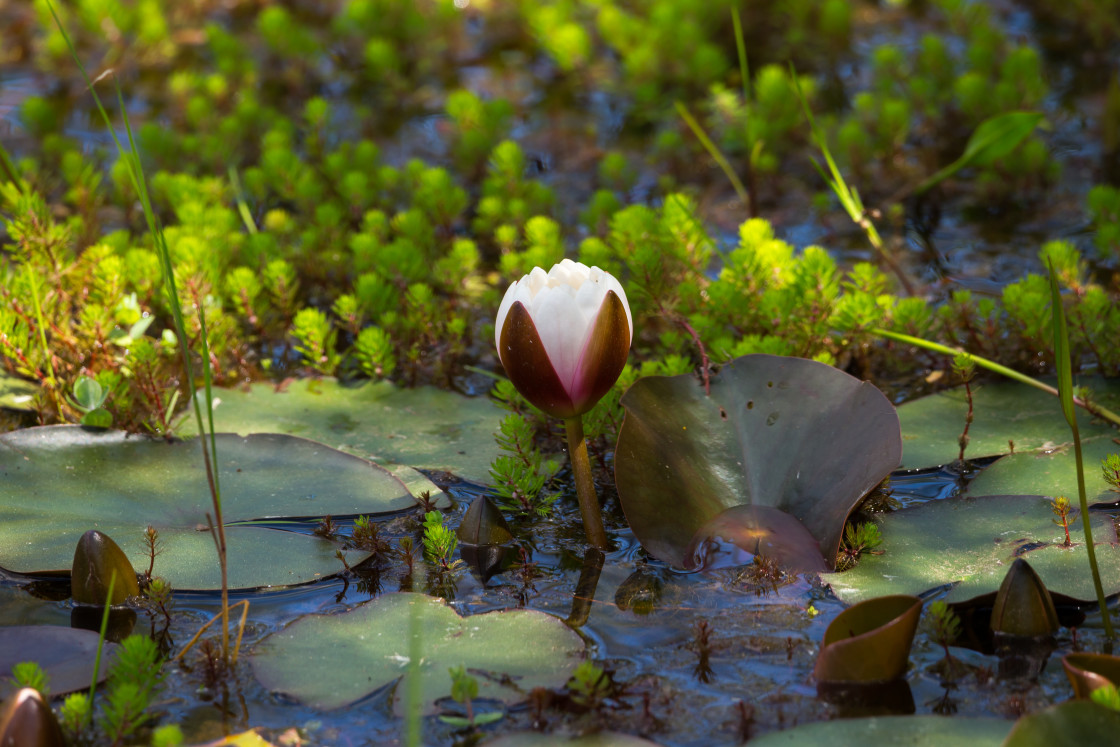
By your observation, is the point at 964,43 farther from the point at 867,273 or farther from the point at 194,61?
the point at 194,61

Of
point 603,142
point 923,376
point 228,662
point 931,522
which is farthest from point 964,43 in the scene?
point 228,662

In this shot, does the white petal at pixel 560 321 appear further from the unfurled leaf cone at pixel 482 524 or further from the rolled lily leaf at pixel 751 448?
the unfurled leaf cone at pixel 482 524

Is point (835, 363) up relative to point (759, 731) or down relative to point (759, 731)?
up

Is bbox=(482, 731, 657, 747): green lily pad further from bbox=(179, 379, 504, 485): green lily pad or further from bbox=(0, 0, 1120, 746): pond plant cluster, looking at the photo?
bbox=(179, 379, 504, 485): green lily pad

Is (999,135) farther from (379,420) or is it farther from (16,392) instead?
(16,392)

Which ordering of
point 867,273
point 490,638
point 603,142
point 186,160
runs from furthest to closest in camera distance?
point 603,142 → point 186,160 → point 867,273 → point 490,638
